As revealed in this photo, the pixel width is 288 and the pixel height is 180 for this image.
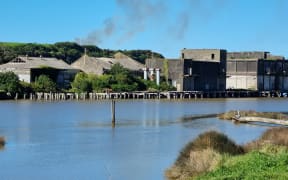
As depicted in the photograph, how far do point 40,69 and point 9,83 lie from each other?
5825 millimetres

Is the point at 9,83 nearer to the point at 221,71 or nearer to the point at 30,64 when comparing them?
the point at 30,64

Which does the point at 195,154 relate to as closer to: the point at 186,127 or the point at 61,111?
the point at 186,127

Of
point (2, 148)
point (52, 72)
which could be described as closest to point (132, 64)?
point (52, 72)

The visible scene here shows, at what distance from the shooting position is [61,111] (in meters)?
63.9

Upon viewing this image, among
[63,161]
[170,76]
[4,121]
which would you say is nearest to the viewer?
[63,161]

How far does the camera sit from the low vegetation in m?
16.2

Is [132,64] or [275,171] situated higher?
[132,64]

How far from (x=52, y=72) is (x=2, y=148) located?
A: 189ft

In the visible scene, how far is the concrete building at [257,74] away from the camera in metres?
116

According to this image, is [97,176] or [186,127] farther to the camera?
[186,127]

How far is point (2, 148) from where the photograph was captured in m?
31.9

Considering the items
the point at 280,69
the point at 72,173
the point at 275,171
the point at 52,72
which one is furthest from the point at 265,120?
the point at 280,69

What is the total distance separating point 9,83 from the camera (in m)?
83.6

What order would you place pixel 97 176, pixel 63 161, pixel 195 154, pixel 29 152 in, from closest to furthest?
pixel 195 154, pixel 97 176, pixel 63 161, pixel 29 152
